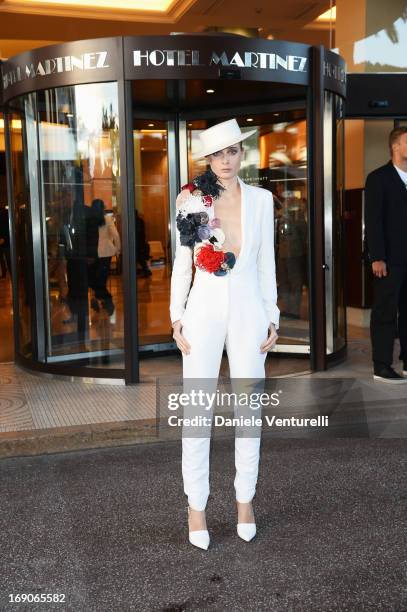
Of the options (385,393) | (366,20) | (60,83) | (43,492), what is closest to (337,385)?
(385,393)

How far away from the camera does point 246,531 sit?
3.64 meters

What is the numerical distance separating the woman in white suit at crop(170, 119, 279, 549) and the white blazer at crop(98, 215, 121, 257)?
11.2ft

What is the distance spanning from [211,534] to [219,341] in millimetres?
1029

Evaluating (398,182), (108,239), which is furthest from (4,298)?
(398,182)

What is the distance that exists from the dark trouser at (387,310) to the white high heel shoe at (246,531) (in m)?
3.55

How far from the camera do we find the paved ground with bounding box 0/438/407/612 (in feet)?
10.2

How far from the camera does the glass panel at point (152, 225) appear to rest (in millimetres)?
8383

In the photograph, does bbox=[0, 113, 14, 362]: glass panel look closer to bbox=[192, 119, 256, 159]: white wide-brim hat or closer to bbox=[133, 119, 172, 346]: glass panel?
bbox=[133, 119, 172, 346]: glass panel

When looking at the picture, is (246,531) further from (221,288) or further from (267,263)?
(267,263)

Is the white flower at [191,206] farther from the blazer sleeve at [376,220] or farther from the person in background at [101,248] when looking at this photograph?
the blazer sleeve at [376,220]

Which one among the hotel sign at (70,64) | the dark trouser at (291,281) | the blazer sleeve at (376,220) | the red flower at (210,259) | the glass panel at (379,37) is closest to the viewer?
the red flower at (210,259)

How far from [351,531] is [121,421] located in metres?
2.29

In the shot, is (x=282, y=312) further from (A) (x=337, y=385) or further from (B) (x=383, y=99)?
(B) (x=383, y=99)

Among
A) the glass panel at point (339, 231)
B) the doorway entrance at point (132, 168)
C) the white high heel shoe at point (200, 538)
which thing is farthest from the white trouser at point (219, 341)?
the glass panel at point (339, 231)
